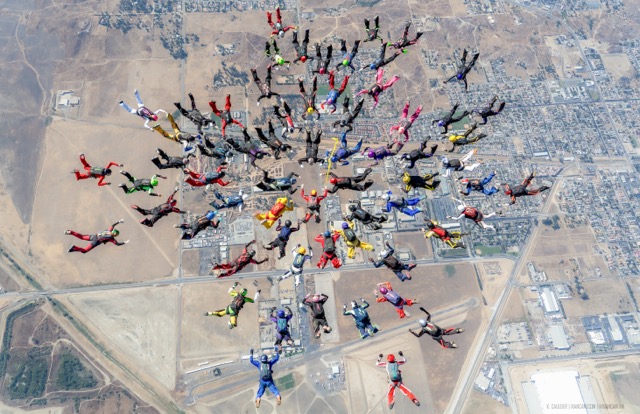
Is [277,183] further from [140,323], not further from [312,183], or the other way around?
[140,323]

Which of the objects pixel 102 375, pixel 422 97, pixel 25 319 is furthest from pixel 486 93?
pixel 25 319

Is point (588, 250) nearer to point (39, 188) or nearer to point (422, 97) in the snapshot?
point (422, 97)

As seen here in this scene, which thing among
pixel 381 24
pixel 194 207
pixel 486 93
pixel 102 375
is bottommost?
pixel 102 375

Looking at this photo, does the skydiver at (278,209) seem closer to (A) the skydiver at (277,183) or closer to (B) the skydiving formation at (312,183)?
(B) the skydiving formation at (312,183)

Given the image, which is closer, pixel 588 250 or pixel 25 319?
pixel 25 319

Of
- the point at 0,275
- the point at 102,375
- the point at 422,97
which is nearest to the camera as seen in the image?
the point at 102,375

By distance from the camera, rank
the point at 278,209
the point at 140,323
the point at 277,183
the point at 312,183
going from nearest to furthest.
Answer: the point at 278,209, the point at 277,183, the point at 140,323, the point at 312,183

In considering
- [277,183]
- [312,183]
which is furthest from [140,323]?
[312,183]

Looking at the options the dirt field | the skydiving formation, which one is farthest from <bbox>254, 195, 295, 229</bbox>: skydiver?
the dirt field
